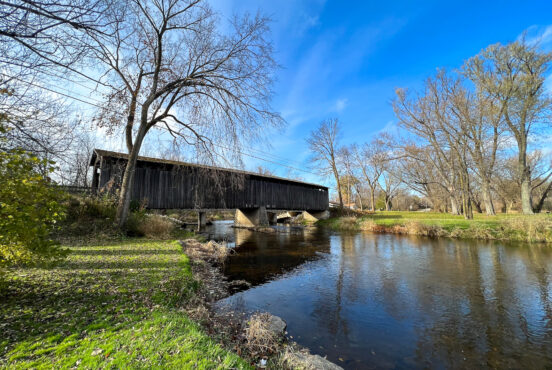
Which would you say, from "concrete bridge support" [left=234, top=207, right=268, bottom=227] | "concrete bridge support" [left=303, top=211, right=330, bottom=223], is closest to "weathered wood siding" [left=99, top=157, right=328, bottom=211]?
"concrete bridge support" [left=234, top=207, right=268, bottom=227]

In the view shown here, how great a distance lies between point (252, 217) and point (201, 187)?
755cm

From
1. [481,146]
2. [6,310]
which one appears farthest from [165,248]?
[481,146]

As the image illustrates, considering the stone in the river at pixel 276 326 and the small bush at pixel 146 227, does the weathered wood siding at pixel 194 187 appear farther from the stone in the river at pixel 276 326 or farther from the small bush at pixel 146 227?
the stone in the river at pixel 276 326

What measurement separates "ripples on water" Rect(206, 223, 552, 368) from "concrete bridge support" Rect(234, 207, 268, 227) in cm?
1329

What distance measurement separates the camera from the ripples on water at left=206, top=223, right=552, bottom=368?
3523 millimetres

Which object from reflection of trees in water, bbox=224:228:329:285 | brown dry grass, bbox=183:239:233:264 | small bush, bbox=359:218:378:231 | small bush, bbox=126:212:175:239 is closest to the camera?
reflection of trees in water, bbox=224:228:329:285

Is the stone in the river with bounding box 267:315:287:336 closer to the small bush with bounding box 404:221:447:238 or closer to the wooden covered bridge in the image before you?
the wooden covered bridge

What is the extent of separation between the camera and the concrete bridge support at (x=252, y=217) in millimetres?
23158

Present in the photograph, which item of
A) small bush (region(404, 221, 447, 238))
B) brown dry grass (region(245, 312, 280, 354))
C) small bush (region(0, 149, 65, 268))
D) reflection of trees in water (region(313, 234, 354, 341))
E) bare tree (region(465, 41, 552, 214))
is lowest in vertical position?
reflection of trees in water (region(313, 234, 354, 341))

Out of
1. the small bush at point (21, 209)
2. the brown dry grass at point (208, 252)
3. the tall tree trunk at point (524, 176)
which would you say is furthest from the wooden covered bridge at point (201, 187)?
the tall tree trunk at point (524, 176)

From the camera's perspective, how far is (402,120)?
20.2 metres

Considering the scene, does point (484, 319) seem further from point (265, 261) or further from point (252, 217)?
point (252, 217)

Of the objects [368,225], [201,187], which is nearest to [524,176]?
[368,225]

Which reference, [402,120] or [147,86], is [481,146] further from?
[147,86]
